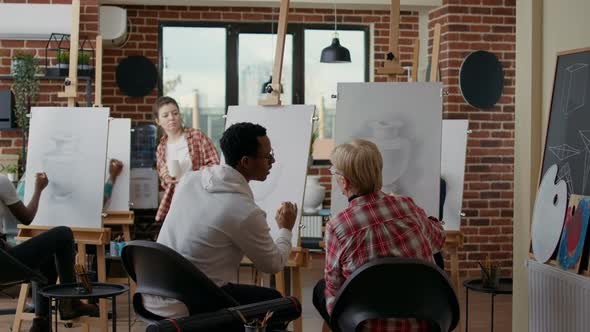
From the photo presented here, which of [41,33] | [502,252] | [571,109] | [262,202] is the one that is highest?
[41,33]

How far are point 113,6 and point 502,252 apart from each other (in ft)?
14.6

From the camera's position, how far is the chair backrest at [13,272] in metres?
4.41

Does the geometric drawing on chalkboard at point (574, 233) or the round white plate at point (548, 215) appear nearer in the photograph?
the geometric drawing on chalkboard at point (574, 233)

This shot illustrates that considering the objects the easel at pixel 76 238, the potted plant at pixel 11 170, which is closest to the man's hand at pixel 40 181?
the easel at pixel 76 238

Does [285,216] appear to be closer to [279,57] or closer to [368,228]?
[368,228]

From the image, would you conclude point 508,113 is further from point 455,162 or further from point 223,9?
point 223,9

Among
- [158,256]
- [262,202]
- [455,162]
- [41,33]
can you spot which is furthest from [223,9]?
[158,256]

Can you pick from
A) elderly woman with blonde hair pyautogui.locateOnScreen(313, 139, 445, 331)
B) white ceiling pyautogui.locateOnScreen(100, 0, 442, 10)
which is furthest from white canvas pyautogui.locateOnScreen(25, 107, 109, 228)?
white ceiling pyautogui.locateOnScreen(100, 0, 442, 10)

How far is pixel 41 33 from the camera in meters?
7.48

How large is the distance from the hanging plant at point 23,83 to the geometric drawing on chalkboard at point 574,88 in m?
4.71

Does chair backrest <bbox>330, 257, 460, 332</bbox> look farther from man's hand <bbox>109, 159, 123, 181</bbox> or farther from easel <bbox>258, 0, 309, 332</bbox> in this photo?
man's hand <bbox>109, 159, 123, 181</bbox>

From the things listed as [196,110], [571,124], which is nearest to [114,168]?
[196,110]

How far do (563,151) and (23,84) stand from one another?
4793mm

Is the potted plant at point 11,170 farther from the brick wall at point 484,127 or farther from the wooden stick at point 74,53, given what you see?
the wooden stick at point 74,53
